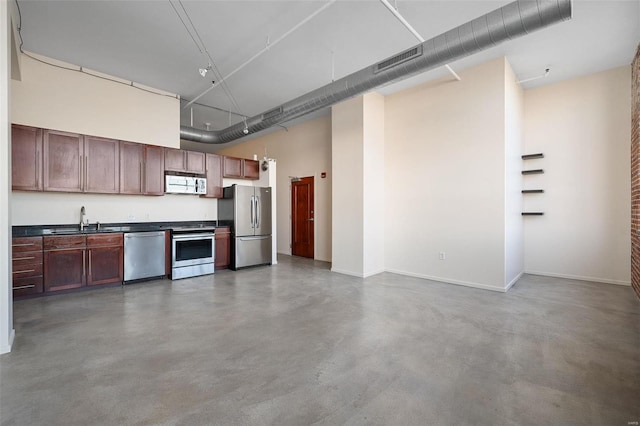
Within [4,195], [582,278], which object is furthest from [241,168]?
[582,278]

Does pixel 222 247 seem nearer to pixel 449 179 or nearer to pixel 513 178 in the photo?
pixel 449 179

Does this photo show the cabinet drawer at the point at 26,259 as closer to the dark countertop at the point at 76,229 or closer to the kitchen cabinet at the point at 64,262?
the kitchen cabinet at the point at 64,262

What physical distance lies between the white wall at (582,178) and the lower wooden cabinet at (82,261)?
295 inches

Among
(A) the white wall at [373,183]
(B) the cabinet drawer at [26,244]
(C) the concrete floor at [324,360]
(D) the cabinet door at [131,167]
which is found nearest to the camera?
(C) the concrete floor at [324,360]

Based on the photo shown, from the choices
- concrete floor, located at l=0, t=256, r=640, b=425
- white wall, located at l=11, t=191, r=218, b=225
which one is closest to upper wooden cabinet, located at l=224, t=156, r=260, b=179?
white wall, located at l=11, t=191, r=218, b=225

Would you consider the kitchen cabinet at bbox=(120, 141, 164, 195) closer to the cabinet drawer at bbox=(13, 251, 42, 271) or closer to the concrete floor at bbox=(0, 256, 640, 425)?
the cabinet drawer at bbox=(13, 251, 42, 271)

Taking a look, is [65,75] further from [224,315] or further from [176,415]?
[176,415]

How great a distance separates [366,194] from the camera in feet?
18.6

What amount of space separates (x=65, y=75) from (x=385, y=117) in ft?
18.7

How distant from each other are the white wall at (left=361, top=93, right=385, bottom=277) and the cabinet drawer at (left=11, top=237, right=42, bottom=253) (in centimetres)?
504

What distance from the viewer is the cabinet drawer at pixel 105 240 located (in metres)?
4.54

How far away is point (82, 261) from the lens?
175 inches

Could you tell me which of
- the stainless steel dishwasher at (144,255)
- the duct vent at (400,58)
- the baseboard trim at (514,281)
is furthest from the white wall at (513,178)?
the stainless steel dishwasher at (144,255)

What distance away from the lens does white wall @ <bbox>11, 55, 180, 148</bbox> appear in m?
4.54
